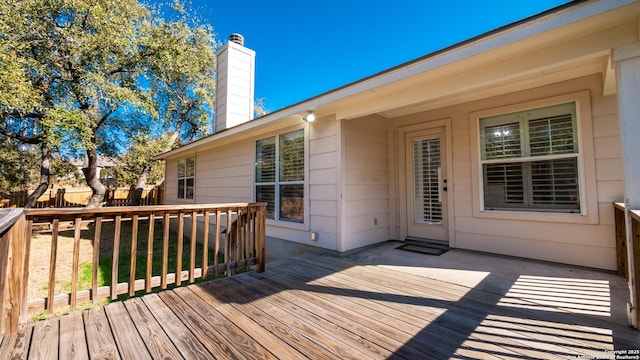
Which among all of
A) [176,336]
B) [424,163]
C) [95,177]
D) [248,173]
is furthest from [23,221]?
[95,177]

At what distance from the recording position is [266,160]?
511cm

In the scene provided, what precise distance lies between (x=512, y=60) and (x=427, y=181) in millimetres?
2465

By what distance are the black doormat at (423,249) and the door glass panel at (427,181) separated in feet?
1.57

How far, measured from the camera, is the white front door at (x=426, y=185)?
4.38 meters

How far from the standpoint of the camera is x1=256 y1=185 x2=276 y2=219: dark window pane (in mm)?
4945

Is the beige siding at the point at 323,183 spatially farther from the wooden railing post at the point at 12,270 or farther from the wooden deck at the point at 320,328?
the wooden railing post at the point at 12,270

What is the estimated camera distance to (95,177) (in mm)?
9711

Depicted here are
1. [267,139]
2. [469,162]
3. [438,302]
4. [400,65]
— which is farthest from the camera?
[267,139]

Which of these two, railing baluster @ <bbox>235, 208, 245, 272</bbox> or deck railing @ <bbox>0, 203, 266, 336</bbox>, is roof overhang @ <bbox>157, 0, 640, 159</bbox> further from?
deck railing @ <bbox>0, 203, 266, 336</bbox>

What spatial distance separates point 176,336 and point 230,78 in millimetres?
6479

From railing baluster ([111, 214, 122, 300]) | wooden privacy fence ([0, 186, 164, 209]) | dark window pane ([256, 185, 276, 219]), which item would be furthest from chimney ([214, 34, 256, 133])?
wooden privacy fence ([0, 186, 164, 209])

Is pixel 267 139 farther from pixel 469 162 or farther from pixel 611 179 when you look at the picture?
pixel 611 179

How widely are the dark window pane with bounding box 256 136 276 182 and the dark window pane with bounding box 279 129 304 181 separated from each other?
234mm

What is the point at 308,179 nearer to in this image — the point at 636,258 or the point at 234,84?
the point at 636,258
